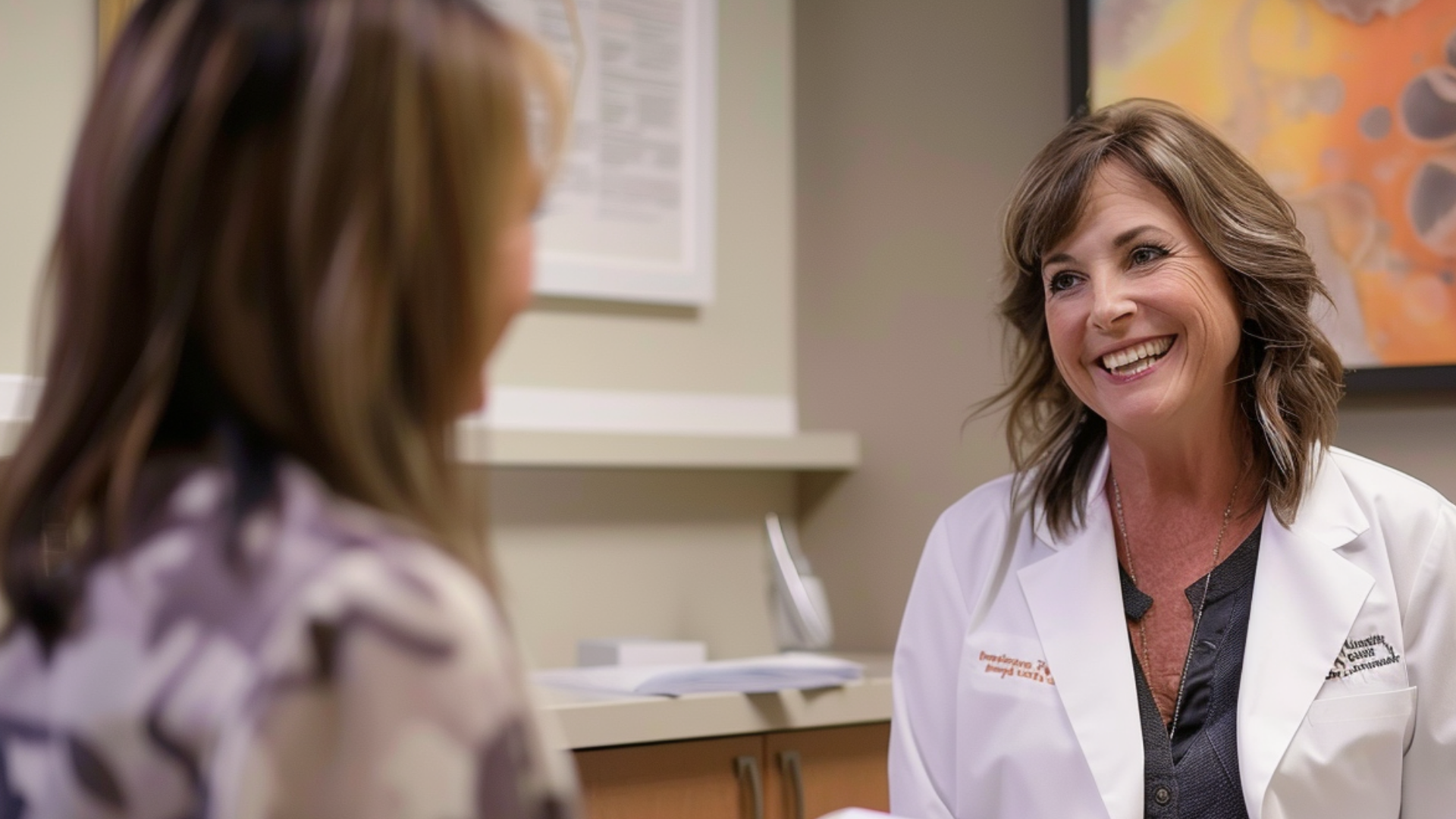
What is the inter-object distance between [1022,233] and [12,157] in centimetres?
166

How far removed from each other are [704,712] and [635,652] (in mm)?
348

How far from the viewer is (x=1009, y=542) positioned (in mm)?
1998

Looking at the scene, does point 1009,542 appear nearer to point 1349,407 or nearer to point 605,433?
point 1349,407

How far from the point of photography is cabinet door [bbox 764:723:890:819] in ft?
8.06

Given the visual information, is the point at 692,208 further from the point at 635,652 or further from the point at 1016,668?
the point at 1016,668

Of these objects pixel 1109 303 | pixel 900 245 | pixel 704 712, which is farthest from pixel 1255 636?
pixel 900 245

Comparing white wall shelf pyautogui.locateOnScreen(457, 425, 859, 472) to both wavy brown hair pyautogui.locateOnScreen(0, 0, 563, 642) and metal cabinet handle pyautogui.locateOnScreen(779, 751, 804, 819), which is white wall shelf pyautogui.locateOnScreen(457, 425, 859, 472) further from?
wavy brown hair pyautogui.locateOnScreen(0, 0, 563, 642)

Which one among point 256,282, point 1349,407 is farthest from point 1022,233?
point 256,282

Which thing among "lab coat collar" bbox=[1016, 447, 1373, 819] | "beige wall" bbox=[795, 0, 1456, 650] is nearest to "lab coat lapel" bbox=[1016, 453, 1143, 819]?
"lab coat collar" bbox=[1016, 447, 1373, 819]

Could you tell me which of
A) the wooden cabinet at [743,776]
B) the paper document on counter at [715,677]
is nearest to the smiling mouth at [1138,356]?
the paper document on counter at [715,677]

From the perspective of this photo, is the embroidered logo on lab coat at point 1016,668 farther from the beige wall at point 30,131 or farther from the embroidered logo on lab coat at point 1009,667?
the beige wall at point 30,131

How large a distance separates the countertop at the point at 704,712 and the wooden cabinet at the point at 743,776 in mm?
25

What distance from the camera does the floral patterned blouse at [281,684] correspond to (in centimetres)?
59

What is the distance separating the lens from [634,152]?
117 inches
